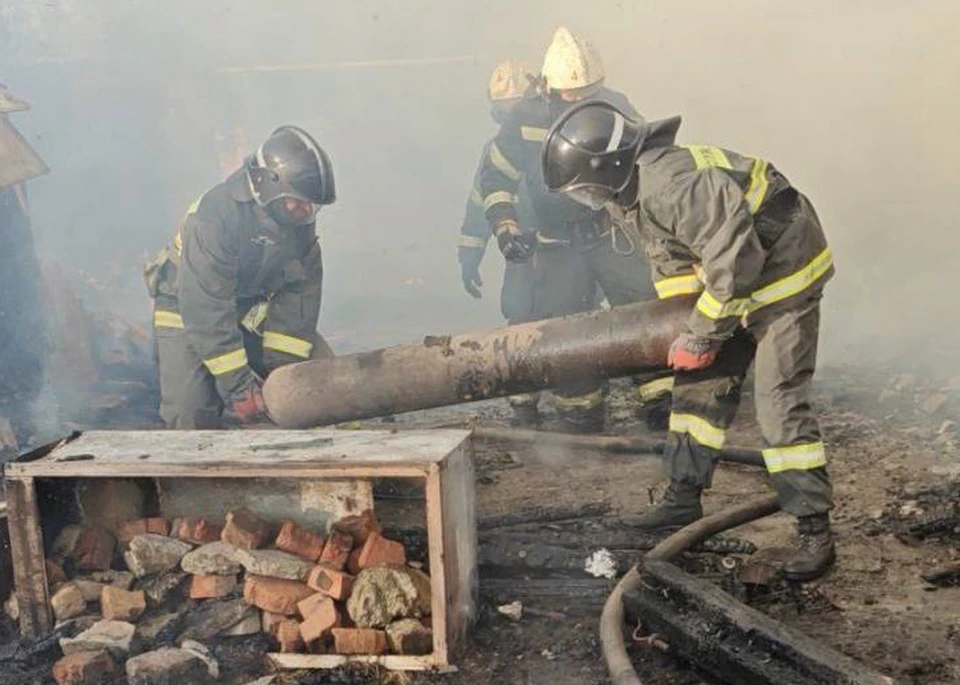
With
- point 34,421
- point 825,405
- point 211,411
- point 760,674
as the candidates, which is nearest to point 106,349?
point 34,421

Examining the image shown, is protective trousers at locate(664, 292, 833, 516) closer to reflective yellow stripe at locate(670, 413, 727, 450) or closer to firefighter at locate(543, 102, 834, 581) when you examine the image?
firefighter at locate(543, 102, 834, 581)

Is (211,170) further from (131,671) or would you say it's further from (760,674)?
(760,674)

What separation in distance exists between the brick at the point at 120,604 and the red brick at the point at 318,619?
63 centimetres

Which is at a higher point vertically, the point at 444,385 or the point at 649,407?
the point at 444,385

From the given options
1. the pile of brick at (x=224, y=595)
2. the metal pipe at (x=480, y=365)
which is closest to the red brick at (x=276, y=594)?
the pile of brick at (x=224, y=595)

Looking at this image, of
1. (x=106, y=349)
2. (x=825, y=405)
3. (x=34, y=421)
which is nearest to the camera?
(x=825, y=405)

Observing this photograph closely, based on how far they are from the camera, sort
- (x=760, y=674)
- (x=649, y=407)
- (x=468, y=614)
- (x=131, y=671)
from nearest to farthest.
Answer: (x=760, y=674) < (x=131, y=671) < (x=468, y=614) < (x=649, y=407)

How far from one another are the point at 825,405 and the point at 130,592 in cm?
443

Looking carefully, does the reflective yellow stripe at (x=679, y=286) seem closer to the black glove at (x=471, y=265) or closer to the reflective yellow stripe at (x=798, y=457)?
the reflective yellow stripe at (x=798, y=457)

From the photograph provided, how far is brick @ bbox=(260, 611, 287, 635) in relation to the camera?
3379 millimetres

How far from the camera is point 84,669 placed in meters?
3.21

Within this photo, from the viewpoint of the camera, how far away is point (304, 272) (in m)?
5.15

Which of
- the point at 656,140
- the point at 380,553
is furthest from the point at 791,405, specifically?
the point at 380,553

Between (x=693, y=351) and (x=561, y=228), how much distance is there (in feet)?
7.56
